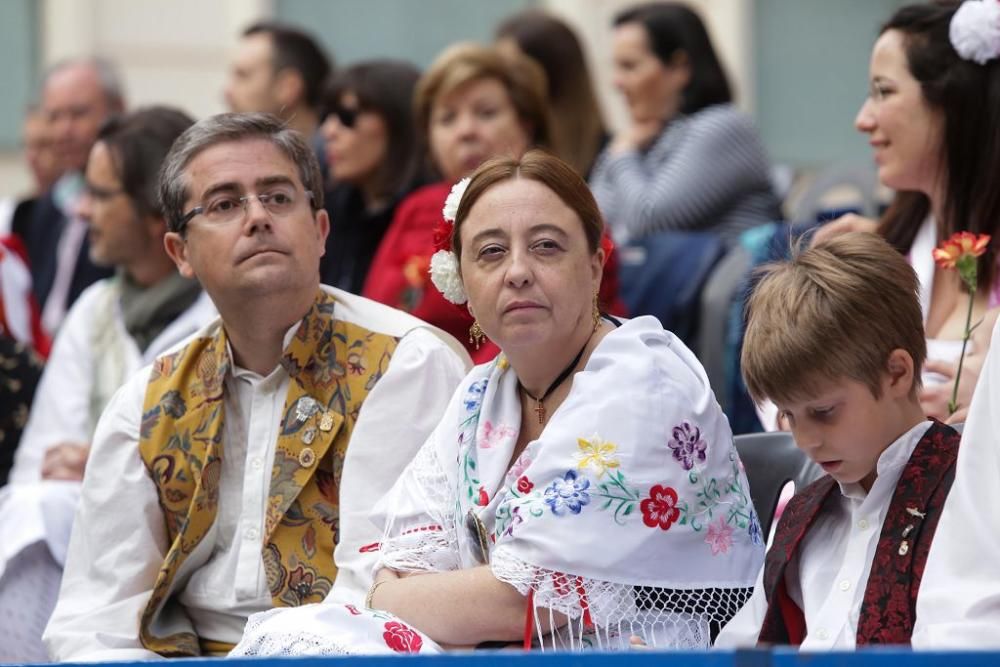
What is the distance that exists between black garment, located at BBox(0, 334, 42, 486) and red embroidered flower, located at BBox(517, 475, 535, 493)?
7.73 ft

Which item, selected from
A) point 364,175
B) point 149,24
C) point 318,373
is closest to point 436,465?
point 318,373

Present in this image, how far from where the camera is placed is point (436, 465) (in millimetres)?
3205

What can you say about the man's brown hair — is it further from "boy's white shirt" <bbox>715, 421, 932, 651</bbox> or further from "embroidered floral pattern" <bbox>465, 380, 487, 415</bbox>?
"embroidered floral pattern" <bbox>465, 380, 487, 415</bbox>

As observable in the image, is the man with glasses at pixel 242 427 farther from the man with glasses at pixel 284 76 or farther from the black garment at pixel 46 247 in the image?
the man with glasses at pixel 284 76

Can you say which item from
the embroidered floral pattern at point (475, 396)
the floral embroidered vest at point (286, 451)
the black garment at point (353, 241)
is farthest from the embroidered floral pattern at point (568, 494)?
the black garment at point (353, 241)

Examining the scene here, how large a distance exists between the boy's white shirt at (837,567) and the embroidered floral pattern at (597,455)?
338mm

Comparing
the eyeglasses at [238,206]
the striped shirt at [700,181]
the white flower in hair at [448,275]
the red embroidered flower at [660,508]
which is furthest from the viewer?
the striped shirt at [700,181]

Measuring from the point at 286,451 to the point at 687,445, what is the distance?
0.99 meters

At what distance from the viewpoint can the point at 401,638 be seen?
2758 mm

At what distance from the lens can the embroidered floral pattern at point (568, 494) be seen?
9.33ft

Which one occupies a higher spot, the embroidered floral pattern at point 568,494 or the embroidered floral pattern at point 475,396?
the embroidered floral pattern at point 475,396

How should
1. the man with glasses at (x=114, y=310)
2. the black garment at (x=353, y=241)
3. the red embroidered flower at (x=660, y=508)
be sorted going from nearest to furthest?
the red embroidered flower at (x=660, y=508), the man with glasses at (x=114, y=310), the black garment at (x=353, y=241)

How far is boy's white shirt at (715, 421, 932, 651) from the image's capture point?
274 cm

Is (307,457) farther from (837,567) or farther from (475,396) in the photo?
(837,567)
